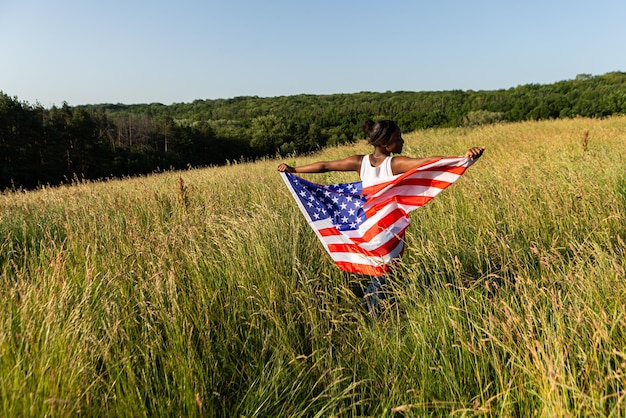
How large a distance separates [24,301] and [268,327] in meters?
1.28

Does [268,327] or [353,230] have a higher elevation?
[353,230]

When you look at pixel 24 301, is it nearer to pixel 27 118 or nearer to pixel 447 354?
pixel 447 354

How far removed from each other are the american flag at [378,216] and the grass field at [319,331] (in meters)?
0.22

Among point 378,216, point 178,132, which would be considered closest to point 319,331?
point 378,216

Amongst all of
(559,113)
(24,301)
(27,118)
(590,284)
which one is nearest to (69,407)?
(24,301)

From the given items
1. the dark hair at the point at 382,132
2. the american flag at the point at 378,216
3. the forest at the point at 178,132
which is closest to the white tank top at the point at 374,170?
the american flag at the point at 378,216

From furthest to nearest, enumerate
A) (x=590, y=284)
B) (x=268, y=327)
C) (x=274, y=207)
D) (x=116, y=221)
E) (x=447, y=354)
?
(x=274, y=207), (x=116, y=221), (x=268, y=327), (x=590, y=284), (x=447, y=354)

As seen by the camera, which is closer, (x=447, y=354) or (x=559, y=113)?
(x=447, y=354)

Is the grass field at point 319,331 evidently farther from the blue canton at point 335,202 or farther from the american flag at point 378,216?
the blue canton at point 335,202

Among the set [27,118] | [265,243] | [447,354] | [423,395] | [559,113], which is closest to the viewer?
[423,395]

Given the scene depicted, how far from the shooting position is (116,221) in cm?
415

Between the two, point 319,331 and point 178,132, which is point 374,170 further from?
point 178,132

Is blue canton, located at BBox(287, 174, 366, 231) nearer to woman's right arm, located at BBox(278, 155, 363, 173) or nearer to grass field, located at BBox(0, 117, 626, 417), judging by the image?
woman's right arm, located at BBox(278, 155, 363, 173)

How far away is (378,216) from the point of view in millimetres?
2781
